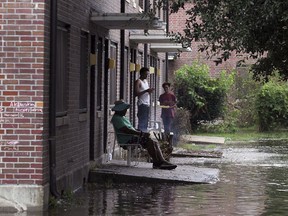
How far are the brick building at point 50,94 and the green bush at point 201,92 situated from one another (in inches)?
678

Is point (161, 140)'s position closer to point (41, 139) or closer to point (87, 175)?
point (87, 175)

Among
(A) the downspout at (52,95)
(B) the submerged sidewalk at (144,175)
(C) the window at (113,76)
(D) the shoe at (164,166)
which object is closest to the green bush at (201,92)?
(C) the window at (113,76)

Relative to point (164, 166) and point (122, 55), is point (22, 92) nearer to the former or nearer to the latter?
point (164, 166)

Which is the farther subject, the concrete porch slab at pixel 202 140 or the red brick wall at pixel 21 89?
the concrete porch slab at pixel 202 140

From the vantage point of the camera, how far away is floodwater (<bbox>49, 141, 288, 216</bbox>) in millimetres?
12500

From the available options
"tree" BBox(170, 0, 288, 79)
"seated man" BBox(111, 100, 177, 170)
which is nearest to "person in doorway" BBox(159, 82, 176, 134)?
"seated man" BBox(111, 100, 177, 170)

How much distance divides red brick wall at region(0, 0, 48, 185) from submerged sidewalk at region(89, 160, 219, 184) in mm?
3793

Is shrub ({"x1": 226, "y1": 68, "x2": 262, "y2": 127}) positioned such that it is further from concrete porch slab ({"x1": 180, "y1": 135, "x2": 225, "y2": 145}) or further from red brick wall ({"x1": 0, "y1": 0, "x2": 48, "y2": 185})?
red brick wall ({"x1": 0, "y1": 0, "x2": 48, "y2": 185})

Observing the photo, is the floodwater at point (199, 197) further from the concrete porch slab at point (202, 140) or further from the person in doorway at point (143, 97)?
the concrete porch slab at point (202, 140)

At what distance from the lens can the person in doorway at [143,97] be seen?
2064 cm

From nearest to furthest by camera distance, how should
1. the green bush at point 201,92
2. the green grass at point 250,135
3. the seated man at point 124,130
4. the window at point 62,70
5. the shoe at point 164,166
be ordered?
the window at point 62,70 → the seated man at point 124,130 → the shoe at point 164,166 → the green grass at point 250,135 → the green bush at point 201,92

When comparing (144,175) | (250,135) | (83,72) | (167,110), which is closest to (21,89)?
(83,72)

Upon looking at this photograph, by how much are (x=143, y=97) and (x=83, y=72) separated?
16.3ft

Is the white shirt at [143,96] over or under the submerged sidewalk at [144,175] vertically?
over
